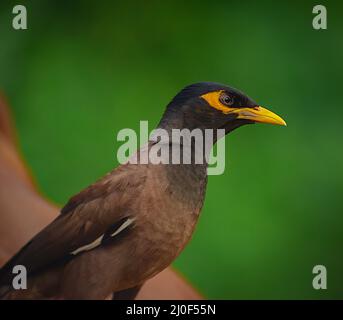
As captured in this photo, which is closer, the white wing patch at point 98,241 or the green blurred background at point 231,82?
the white wing patch at point 98,241

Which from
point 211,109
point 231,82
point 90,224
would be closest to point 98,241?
point 90,224

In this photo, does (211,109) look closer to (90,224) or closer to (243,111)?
(243,111)

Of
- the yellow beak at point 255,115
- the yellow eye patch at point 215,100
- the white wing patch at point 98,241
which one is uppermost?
the yellow eye patch at point 215,100

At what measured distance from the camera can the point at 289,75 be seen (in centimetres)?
162

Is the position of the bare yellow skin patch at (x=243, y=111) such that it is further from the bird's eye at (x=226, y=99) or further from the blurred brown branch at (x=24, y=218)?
the blurred brown branch at (x=24, y=218)

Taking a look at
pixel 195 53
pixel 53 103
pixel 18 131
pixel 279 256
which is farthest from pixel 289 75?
pixel 18 131

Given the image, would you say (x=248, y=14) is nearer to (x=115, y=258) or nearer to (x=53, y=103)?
(x=53, y=103)

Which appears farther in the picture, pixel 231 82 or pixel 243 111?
pixel 231 82

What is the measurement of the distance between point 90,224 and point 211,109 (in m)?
0.28

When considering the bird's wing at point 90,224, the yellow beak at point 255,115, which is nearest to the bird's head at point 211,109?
the yellow beak at point 255,115

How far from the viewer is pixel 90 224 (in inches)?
40.4

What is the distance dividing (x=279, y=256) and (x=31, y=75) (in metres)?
0.77

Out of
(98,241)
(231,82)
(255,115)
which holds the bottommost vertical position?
(98,241)

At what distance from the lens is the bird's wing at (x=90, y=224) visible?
1.01m
